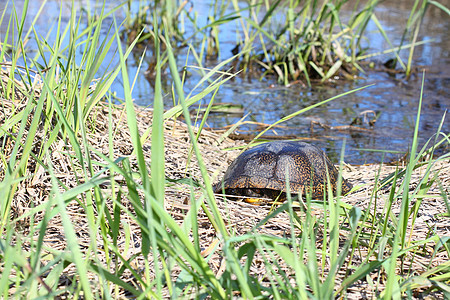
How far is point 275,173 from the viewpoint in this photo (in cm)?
256

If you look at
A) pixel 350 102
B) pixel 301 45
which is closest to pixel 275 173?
pixel 350 102

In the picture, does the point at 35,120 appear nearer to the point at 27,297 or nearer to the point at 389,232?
the point at 27,297

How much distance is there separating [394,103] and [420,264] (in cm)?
372

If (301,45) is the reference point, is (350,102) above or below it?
below

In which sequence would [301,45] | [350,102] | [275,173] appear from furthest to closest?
[301,45]
[350,102]
[275,173]

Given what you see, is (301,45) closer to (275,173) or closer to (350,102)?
(350,102)

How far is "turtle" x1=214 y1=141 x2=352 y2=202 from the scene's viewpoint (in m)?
2.53

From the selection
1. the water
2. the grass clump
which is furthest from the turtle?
the grass clump

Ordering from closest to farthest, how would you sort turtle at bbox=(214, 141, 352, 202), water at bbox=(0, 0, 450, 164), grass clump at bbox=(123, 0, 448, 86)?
turtle at bbox=(214, 141, 352, 202), water at bbox=(0, 0, 450, 164), grass clump at bbox=(123, 0, 448, 86)

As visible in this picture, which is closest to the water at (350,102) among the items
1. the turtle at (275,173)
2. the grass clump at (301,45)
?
the grass clump at (301,45)

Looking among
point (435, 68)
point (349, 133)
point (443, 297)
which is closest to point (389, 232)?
point (443, 297)

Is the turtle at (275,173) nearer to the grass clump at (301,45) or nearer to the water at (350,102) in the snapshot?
the water at (350,102)

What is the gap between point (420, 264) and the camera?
1.70 meters

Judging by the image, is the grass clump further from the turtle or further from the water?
the turtle
